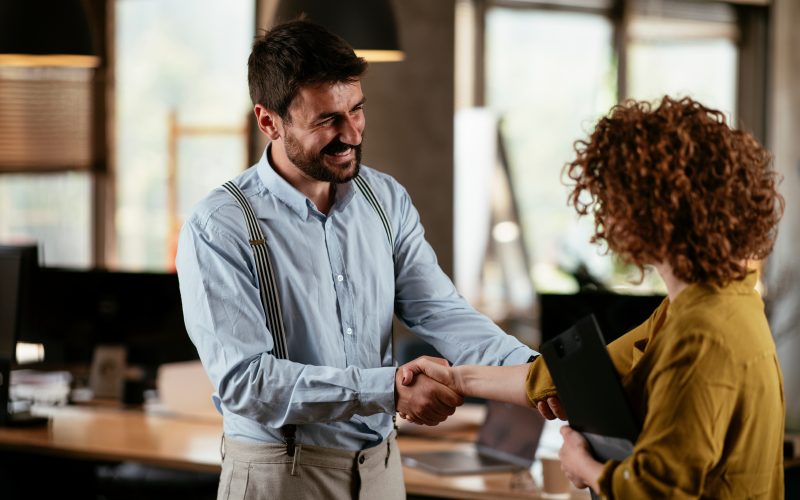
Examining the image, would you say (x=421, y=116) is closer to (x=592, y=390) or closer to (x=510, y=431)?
(x=510, y=431)

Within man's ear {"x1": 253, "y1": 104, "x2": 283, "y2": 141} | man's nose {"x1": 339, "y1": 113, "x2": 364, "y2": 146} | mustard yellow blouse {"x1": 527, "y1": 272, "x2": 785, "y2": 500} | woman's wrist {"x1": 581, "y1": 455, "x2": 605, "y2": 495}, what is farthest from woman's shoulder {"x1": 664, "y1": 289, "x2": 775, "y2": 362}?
man's ear {"x1": 253, "y1": 104, "x2": 283, "y2": 141}

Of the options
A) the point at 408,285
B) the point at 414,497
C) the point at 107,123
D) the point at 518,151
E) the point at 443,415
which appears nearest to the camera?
the point at 443,415

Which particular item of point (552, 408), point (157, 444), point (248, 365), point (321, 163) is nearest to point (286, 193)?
point (321, 163)

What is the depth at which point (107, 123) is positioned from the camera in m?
4.85

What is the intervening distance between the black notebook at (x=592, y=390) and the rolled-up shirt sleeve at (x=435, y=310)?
57 centimetres

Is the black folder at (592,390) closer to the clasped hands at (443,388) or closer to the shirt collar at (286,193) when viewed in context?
the clasped hands at (443,388)

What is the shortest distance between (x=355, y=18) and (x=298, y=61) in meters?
0.97

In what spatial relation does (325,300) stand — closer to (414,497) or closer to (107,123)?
(414,497)

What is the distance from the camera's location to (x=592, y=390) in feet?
3.51

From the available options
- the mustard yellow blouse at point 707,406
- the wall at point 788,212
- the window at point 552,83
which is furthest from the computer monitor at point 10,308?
the wall at point 788,212

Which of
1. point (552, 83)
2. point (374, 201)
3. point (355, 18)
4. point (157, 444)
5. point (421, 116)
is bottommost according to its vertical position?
point (157, 444)

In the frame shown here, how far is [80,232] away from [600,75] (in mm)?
3644

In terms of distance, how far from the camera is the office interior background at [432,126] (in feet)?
15.4

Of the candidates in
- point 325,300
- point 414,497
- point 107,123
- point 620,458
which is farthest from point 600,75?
point 620,458
